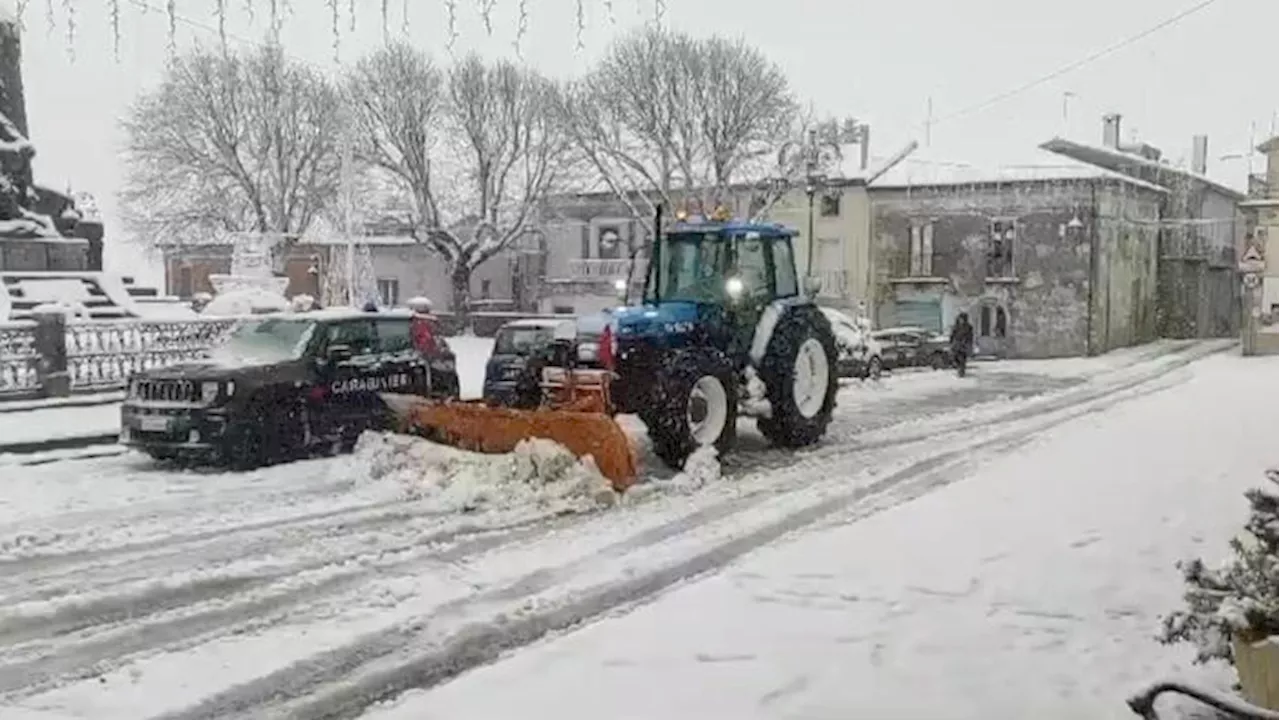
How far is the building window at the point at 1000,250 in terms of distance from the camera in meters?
40.3

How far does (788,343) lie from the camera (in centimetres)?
1329

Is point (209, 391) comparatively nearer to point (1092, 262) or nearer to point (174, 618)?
point (174, 618)

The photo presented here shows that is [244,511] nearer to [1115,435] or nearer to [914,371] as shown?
[1115,435]

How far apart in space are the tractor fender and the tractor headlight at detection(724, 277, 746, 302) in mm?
361

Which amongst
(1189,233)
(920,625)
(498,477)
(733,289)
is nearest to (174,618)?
(498,477)

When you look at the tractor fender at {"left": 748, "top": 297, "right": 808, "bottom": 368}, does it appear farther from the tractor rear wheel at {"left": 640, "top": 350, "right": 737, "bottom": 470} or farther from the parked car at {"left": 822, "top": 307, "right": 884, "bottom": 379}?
the parked car at {"left": 822, "top": 307, "right": 884, "bottom": 379}

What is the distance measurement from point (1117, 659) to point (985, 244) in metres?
36.5

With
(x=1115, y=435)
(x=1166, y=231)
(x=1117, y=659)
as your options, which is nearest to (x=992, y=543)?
(x=1117, y=659)

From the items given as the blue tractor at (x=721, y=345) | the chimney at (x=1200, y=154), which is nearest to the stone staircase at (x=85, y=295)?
the blue tractor at (x=721, y=345)

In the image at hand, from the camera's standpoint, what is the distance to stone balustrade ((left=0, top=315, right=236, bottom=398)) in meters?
17.1

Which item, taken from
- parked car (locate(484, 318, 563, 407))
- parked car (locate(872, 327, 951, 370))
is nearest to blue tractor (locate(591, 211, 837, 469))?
parked car (locate(484, 318, 563, 407))

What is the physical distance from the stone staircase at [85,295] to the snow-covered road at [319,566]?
978cm

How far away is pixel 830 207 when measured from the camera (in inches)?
1715

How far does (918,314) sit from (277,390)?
33.3m
